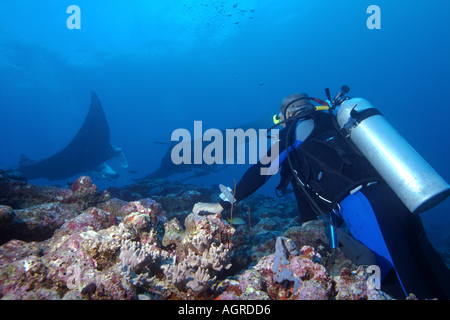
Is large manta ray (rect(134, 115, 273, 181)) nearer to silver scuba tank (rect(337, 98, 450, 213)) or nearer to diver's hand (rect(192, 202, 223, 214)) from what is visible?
diver's hand (rect(192, 202, 223, 214))

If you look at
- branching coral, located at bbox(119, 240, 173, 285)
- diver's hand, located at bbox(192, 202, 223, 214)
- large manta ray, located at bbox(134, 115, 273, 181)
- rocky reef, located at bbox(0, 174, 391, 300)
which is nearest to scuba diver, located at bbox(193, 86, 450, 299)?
diver's hand, located at bbox(192, 202, 223, 214)

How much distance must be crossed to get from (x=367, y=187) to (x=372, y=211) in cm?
32

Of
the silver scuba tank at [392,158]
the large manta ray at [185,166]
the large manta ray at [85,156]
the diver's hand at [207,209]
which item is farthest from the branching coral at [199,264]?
the large manta ray at [85,156]

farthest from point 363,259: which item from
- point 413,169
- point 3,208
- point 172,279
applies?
point 3,208

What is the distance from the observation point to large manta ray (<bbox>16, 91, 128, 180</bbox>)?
38.4 ft

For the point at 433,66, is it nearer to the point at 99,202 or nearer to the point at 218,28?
the point at 218,28

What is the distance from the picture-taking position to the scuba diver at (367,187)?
1886 mm

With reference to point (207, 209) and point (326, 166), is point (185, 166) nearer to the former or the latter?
point (207, 209)

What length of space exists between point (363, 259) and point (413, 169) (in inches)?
50.1

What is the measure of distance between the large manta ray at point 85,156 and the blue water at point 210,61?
12.3 m

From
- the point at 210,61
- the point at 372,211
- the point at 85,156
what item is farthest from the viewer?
the point at 210,61

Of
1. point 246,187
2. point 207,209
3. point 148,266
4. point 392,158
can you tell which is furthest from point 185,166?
point 392,158

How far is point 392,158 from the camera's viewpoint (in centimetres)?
230

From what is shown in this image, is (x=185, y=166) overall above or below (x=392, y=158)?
above
